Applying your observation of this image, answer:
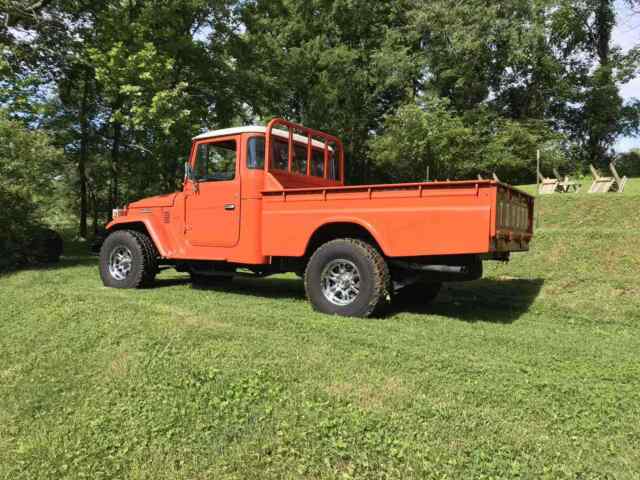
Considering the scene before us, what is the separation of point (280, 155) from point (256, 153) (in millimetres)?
385

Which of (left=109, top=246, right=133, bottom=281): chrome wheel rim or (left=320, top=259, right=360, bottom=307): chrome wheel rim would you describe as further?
(left=109, top=246, right=133, bottom=281): chrome wheel rim

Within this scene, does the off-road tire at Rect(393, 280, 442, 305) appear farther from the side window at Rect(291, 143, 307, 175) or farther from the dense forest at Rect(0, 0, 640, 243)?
the dense forest at Rect(0, 0, 640, 243)

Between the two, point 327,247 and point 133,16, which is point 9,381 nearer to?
point 327,247

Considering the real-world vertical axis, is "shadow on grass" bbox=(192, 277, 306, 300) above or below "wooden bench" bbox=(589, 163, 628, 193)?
below

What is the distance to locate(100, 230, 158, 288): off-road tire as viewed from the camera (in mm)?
7938

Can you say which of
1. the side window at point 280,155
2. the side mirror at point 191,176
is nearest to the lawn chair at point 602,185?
the side window at point 280,155

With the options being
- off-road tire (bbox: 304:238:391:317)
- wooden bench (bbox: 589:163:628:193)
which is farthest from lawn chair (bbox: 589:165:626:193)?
off-road tire (bbox: 304:238:391:317)

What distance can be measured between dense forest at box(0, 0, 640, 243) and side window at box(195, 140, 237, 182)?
551cm

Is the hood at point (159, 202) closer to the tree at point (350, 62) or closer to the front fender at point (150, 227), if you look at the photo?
the front fender at point (150, 227)

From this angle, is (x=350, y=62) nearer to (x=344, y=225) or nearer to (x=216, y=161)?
(x=216, y=161)

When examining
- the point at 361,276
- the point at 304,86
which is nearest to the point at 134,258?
the point at 361,276

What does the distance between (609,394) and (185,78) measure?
686 inches

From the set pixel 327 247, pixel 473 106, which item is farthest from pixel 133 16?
pixel 473 106

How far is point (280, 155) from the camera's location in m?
7.24
